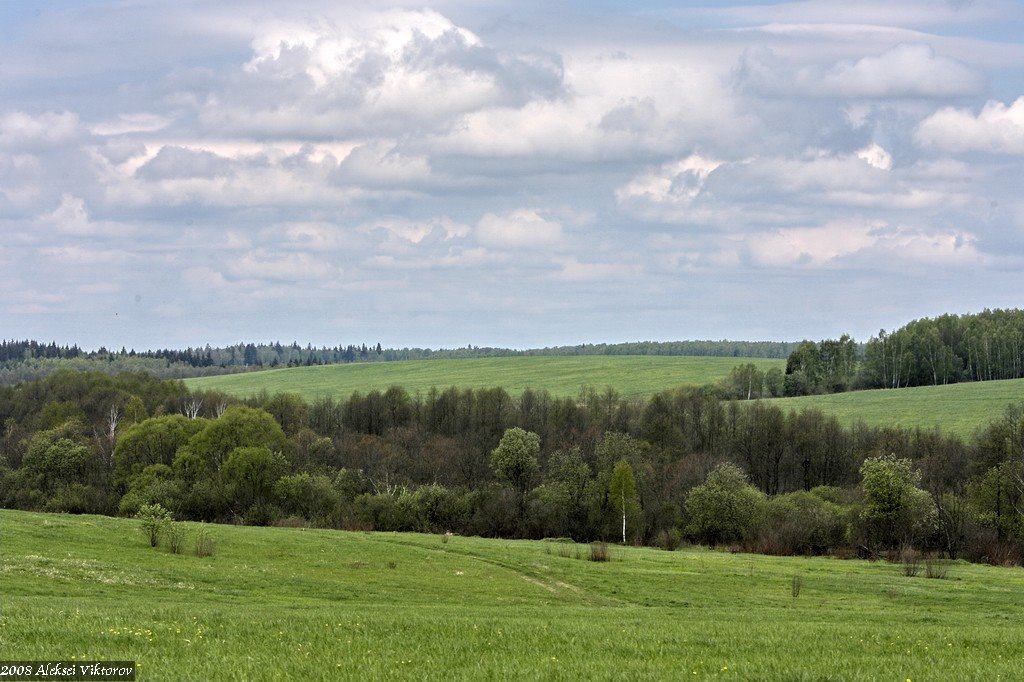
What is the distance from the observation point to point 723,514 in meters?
81.3

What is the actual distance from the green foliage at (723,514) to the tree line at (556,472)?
0.16m

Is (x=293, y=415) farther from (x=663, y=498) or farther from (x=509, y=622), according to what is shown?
(x=509, y=622)

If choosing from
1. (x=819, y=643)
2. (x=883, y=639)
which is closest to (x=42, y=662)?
(x=819, y=643)

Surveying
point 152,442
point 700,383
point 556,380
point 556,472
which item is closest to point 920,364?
point 700,383

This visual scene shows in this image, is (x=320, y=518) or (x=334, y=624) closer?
(x=334, y=624)

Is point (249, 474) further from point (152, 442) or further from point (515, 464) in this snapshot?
point (515, 464)

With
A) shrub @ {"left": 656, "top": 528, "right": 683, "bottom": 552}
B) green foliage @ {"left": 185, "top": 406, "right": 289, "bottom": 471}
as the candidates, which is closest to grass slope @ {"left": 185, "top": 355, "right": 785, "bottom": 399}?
green foliage @ {"left": 185, "top": 406, "right": 289, "bottom": 471}

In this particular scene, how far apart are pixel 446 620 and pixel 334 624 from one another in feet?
11.0

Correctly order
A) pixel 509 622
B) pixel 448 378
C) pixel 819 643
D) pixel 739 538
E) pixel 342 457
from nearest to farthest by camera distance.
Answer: pixel 819 643 → pixel 509 622 → pixel 739 538 → pixel 342 457 → pixel 448 378

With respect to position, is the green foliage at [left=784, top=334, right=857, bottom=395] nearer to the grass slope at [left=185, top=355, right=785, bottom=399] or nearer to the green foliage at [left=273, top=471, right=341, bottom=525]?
the grass slope at [left=185, top=355, right=785, bottom=399]

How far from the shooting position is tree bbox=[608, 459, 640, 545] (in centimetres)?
8956

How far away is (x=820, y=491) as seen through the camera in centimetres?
9100

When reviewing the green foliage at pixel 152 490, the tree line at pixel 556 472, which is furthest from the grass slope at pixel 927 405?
the green foliage at pixel 152 490

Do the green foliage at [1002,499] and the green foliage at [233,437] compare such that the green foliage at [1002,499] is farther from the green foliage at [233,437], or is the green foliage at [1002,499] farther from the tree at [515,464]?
the green foliage at [233,437]
